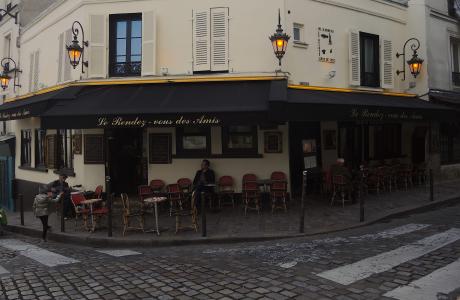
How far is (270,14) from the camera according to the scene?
11.4 metres

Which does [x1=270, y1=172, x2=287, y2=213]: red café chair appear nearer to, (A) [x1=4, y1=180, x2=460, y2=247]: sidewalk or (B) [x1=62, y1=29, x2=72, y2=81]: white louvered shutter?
(A) [x1=4, y1=180, x2=460, y2=247]: sidewalk

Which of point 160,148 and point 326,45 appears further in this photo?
point 326,45

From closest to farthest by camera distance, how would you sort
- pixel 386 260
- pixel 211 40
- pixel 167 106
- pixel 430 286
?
1. pixel 430 286
2. pixel 386 260
3. pixel 167 106
4. pixel 211 40

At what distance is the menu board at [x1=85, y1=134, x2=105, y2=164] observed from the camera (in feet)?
39.3

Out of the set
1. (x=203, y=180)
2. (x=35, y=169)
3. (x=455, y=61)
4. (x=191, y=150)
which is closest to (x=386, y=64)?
(x=455, y=61)

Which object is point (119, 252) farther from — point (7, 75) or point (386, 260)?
point (7, 75)

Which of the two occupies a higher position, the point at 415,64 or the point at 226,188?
the point at 415,64

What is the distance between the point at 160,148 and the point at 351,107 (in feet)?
16.9

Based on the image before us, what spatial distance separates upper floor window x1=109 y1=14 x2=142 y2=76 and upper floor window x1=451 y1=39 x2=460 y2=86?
11554 mm

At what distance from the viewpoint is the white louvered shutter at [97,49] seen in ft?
38.8

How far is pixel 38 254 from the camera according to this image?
7.69 meters

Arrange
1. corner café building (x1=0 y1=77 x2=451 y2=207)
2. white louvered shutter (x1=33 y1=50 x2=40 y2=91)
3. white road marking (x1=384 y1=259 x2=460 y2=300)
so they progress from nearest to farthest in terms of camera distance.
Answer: white road marking (x1=384 y1=259 x2=460 y2=300) < corner café building (x1=0 y1=77 x2=451 y2=207) < white louvered shutter (x1=33 y1=50 x2=40 y2=91)

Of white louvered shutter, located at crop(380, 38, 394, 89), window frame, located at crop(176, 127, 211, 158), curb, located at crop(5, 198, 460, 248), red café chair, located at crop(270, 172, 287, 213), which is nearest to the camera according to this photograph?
curb, located at crop(5, 198, 460, 248)

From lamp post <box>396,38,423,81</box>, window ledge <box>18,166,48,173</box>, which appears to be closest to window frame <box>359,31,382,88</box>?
lamp post <box>396,38,423,81</box>
